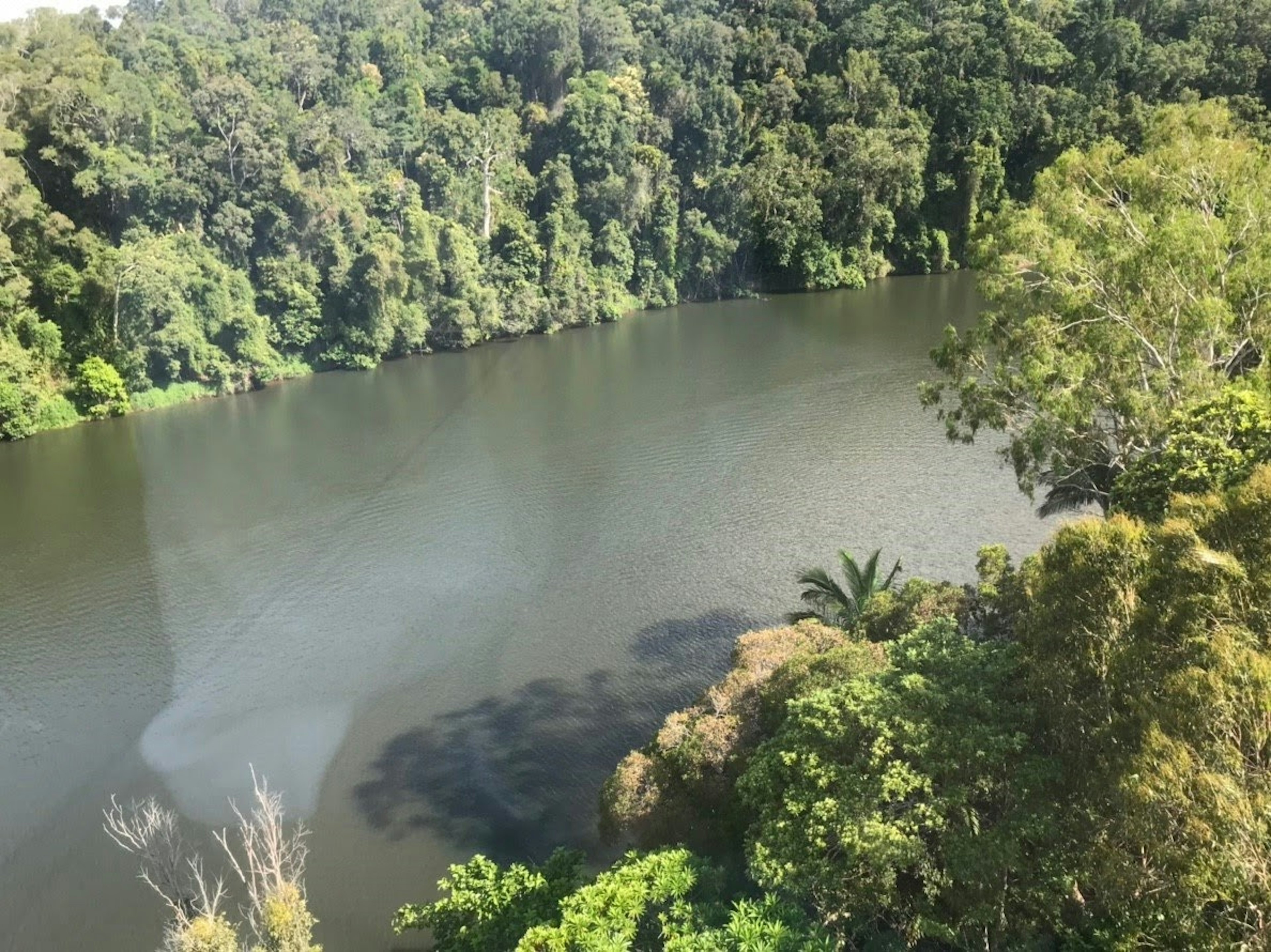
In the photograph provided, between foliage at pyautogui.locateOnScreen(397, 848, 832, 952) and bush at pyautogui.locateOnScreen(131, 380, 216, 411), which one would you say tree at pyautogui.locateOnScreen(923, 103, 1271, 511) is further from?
bush at pyautogui.locateOnScreen(131, 380, 216, 411)

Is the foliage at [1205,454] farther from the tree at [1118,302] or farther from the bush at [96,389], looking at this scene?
the bush at [96,389]

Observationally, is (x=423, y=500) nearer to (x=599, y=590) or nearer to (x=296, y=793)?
(x=599, y=590)

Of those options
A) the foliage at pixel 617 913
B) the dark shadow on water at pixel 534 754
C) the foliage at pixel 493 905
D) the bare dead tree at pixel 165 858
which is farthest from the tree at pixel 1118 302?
the bare dead tree at pixel 165 858

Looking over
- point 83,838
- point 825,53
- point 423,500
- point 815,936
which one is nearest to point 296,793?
point 83,838

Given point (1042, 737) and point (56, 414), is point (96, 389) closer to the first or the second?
point (56, 414)

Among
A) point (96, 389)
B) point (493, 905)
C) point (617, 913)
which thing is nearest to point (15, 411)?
point (96, 389)

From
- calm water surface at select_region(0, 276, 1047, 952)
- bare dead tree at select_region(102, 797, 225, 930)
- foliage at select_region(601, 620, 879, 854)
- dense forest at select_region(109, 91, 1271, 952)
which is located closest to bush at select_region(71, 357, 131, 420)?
calm water surface at select_region(0, 276, 1047, 952)
